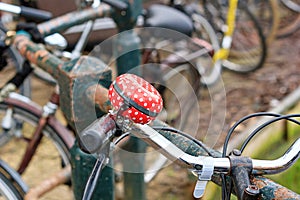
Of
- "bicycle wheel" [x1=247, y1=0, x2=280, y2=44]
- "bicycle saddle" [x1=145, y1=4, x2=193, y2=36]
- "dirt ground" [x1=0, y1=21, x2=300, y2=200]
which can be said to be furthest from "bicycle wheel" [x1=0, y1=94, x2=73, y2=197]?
"bicycle wheel" [x1=247, y1=0, x2=280, y2=44]

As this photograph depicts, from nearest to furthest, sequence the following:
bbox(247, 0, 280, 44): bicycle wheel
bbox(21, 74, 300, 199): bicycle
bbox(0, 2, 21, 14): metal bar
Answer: bbox(21, 74, 300, 199): bicycle
bbox(0, 2, 21, 14): metal bar
bbox(247, 0, 280, 44): bicycle wheel

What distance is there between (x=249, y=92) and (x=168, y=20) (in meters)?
1.58

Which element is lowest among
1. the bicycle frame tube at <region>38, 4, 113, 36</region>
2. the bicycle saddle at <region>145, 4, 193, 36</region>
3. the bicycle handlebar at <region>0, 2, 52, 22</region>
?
the bicycle saddle at <region>145, 4, 193, 36</region>

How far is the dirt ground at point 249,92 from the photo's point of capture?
3.44 meters

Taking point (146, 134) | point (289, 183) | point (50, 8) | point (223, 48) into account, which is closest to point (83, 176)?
point (146, 134)

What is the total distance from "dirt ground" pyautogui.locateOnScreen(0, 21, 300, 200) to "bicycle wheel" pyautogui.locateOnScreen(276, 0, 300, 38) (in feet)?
0.64

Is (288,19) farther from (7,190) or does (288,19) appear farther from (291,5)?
(7,190)

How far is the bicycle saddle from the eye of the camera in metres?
3.40

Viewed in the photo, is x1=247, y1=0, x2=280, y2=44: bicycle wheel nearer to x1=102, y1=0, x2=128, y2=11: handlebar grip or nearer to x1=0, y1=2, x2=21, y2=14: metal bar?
x1=102, y1=0, x2=128, y2=11: handlebar grip

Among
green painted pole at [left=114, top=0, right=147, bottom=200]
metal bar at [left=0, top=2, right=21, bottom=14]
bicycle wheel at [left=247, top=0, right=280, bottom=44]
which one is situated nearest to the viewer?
metal bar at [left=0, top=2, right=21, bottom=14]

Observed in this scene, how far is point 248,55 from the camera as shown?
5320 mm

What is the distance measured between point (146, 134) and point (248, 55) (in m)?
4.30

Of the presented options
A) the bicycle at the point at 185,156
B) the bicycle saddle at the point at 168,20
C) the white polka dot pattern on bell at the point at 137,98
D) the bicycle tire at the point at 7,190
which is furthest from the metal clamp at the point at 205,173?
the bicycle saddle at the point at 168,20

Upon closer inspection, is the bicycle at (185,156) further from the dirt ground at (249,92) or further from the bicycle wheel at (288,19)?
the bicycle wheel at (288,19)
